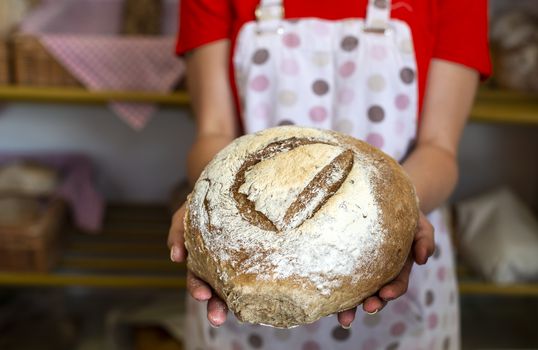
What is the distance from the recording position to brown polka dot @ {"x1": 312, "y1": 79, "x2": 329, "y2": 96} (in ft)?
3.61

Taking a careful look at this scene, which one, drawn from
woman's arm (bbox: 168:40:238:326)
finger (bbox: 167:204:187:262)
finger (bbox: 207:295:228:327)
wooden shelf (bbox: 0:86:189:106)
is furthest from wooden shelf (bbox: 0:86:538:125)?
finger (bbox: 207:295:228:327)

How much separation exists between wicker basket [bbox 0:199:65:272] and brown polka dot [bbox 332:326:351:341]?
1013 mm

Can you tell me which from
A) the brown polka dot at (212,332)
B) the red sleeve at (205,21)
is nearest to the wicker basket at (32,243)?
the brown polka dot at (212,332)

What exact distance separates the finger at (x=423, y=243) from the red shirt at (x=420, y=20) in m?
0.28

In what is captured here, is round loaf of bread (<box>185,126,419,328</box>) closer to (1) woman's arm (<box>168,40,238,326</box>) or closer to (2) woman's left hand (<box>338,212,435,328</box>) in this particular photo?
(2) woman's left hand (<box>338,212,435,328</box>)

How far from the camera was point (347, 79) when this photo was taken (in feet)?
3.56

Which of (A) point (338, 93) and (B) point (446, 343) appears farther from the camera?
(B) point (446, 343)

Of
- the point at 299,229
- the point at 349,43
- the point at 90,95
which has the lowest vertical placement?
the point at 90,95

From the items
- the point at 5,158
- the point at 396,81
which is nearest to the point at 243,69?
the point at 396,81

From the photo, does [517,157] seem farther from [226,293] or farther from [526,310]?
[226,293]

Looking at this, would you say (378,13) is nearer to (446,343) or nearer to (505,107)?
(446,343)

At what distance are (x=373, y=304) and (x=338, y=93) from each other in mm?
408

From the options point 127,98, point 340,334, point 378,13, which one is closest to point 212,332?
point 340,334

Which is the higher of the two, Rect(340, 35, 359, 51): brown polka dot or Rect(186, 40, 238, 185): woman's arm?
Rect(340, 35, 359, 51): brown polka dot
